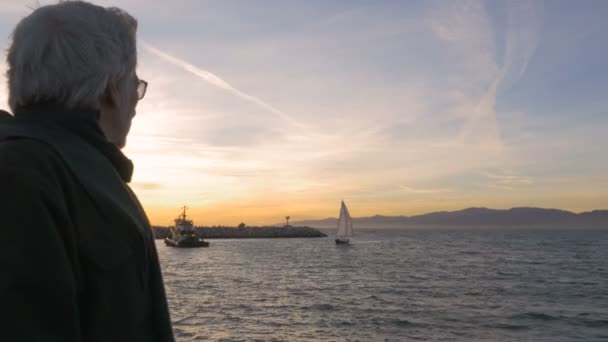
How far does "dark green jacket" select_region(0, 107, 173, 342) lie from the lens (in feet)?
3.04

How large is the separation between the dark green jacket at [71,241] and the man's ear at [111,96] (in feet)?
0.32

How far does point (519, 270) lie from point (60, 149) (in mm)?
45863

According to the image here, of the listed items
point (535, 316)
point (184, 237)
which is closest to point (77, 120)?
point (535, 316)

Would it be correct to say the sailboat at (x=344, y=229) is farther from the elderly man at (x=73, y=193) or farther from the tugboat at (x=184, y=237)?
the elderly man at (x=73, y=193)

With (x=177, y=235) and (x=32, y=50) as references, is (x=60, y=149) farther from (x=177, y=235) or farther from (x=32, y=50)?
(x=177, y=235)

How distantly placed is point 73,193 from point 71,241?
10 centimetres

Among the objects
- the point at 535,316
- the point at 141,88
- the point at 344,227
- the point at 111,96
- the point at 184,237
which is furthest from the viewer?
the point at 344,227

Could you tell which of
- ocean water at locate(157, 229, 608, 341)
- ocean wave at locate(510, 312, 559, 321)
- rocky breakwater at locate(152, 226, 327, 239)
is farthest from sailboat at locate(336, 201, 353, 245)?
ocean wave at locate(510, 312, 559, 321)

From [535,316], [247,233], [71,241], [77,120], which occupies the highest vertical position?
[77,120]

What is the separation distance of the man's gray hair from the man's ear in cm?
2

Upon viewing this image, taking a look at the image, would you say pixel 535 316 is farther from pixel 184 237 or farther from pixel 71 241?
pixel 184 237

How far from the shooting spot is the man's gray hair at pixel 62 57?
121 cm

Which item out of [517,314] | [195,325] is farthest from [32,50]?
[517,314]

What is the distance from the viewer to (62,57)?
3.98 ft
